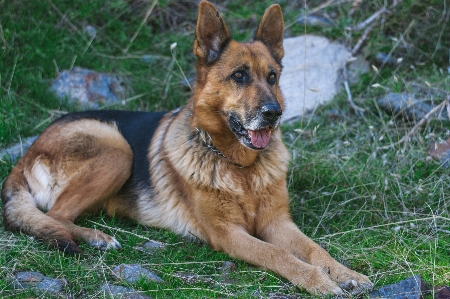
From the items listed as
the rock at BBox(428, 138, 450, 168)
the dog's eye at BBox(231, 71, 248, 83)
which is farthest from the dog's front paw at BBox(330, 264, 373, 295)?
the rock at BBox(428, 138, 450, 168)

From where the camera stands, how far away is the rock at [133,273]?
400cm

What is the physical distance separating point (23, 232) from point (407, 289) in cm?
284

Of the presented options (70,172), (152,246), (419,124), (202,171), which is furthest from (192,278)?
(419,124)

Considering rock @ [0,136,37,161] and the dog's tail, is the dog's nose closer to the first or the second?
the dog's tail

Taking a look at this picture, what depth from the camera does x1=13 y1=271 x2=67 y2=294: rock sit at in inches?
148

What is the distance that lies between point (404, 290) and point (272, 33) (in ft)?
8.21

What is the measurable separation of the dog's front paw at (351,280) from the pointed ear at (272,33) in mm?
1987

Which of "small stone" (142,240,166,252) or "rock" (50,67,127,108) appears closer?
"small stone" (142,240,166,252)

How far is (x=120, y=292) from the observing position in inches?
150

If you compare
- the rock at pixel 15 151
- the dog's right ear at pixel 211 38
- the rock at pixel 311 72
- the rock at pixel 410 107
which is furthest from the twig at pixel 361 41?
the rock at pixel 15 151

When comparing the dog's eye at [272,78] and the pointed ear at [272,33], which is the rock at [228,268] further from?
the pointed ear at [272,33]

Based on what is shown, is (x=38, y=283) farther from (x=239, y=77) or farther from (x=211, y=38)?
(x=211, y=38)

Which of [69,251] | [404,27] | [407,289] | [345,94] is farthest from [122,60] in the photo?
[407,289]

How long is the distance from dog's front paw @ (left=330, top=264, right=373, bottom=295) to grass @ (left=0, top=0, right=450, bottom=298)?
0.15 meters
